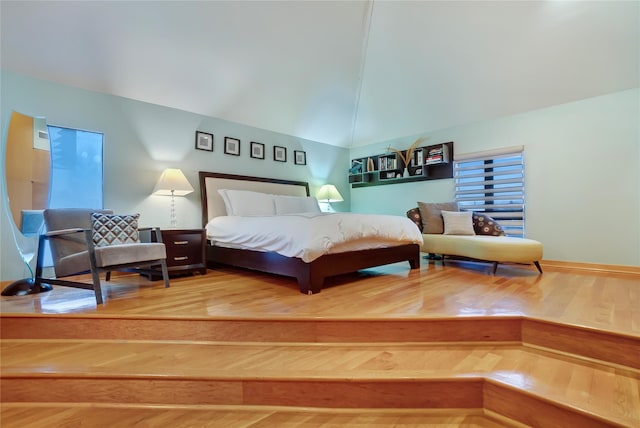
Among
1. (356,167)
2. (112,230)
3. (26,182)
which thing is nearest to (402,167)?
(356,167)

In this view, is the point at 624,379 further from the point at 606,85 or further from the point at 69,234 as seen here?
the point at 69,234

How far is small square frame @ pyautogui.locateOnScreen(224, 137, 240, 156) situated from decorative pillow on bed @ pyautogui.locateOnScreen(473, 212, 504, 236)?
3725mm

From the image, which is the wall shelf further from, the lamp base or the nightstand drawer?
the lamp base

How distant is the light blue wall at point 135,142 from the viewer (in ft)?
10.2

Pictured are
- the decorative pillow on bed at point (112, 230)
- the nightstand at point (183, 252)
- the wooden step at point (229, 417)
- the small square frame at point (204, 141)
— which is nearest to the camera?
the wooden step at point (229, 417)

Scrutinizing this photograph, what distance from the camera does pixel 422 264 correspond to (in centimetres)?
425

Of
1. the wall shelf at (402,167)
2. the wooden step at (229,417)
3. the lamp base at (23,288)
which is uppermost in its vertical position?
the wall shelf at (402,167)

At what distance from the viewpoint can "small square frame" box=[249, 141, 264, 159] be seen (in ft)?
16.4

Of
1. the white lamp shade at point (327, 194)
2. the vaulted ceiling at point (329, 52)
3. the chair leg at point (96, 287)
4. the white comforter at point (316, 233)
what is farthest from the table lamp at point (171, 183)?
the white lamp shade at point (327, 194)

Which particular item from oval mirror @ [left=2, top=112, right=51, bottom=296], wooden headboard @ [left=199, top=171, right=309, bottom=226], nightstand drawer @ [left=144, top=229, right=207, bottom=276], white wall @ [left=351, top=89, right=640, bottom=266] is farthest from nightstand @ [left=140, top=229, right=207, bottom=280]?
white wall @ [left=351, top=89, right=640, bottom=266]

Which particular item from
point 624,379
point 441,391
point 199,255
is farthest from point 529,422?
point 199,255

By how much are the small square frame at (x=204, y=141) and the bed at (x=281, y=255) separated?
0.38m

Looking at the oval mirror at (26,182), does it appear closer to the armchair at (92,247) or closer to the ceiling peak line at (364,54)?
the armchair at (92,247)

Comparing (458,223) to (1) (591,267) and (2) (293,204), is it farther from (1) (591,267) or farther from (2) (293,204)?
(2) (293,204)
